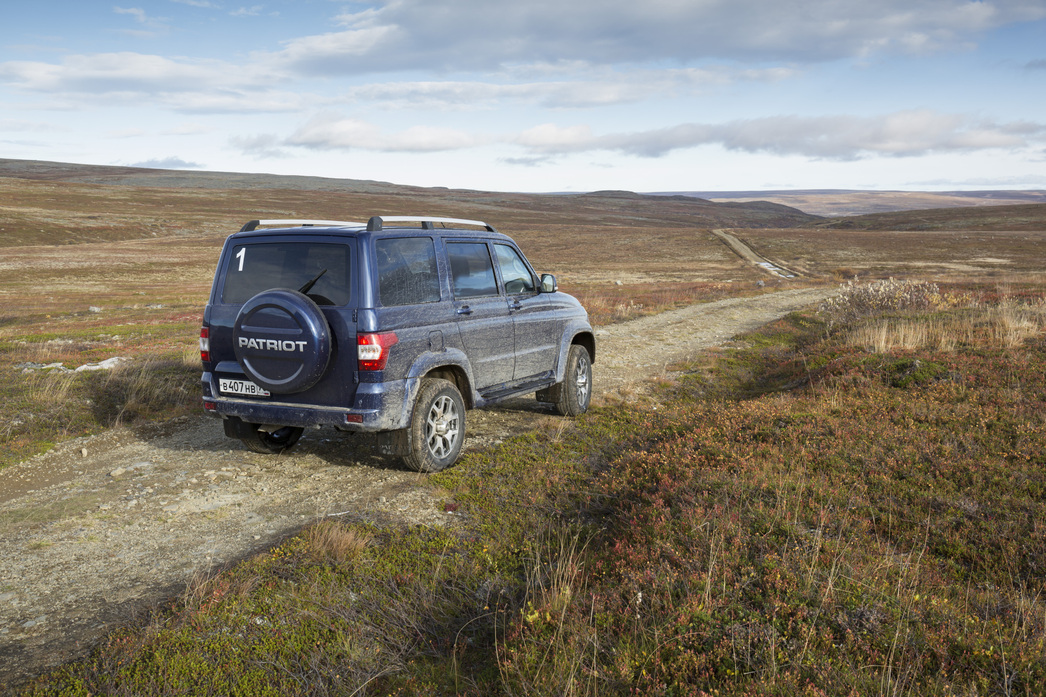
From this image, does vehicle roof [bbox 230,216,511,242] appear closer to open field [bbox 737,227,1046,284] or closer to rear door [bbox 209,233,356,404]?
rear door [bbox 209,233,356,404]

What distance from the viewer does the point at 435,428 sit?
605 cm

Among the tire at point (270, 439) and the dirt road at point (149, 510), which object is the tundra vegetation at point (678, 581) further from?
the tire at point (270, 439)

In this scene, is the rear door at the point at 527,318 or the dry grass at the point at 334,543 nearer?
the dry grass at the point at 334,543

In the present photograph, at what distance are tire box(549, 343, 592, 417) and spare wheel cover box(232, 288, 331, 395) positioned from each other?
342cm

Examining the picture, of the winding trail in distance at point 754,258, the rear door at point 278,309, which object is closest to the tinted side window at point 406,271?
the rear door at point 278,309

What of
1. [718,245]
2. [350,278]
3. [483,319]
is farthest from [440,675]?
[718,245]

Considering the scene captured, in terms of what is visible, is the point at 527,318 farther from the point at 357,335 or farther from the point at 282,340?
the point at 282,340

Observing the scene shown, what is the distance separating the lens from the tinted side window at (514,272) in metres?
7.23

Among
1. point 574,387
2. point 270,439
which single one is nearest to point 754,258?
point 574,387

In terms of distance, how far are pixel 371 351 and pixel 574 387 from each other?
346 cm

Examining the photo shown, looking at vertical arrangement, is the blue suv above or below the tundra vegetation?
above

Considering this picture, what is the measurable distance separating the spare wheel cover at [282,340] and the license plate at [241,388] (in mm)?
187

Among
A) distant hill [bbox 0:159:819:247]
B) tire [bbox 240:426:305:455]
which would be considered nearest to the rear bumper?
tire [bbox 240:426:305:455]

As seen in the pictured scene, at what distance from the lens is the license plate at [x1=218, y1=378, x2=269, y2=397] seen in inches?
225
